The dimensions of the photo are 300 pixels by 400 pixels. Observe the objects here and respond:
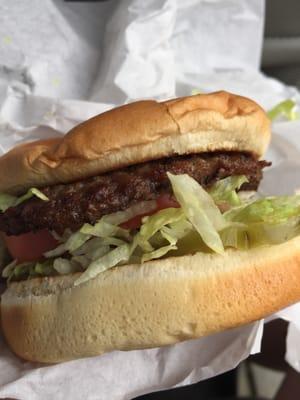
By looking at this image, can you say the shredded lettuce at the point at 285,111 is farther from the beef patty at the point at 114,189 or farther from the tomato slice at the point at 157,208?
the tomato slice at the point at 157,208

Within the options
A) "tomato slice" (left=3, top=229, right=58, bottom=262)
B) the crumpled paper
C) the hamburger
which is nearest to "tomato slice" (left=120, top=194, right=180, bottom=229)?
the hamburger

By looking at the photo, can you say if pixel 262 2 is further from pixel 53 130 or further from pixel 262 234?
pixel 262 234

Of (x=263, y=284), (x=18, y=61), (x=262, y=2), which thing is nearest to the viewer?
(x=263, y=284)

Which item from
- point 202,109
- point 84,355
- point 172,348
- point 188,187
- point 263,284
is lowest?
point 172,348

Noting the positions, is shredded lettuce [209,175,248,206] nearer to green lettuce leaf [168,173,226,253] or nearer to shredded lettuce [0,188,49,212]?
green lettuce leaf [168,173,226,253]

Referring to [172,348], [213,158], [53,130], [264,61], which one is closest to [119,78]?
[53,130]

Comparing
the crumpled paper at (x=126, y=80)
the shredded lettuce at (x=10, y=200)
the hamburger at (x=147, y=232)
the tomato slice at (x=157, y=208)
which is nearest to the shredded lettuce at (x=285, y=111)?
the crumpled paper at (x=126, y=80)
